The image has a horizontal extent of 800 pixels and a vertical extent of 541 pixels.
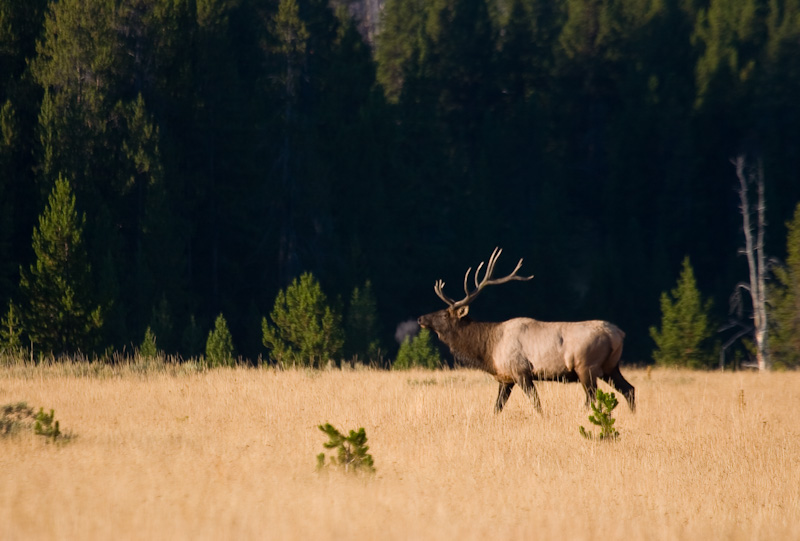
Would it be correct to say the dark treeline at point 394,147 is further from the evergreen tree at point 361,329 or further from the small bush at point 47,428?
the small bush at point 47,428

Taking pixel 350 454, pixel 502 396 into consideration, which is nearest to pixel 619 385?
pixel 502 396

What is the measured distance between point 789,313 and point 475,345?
18.9 metres

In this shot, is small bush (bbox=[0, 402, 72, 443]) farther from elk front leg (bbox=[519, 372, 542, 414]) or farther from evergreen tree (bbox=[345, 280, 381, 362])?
evergreen tree (bbox=[345, 280, 381, 362])

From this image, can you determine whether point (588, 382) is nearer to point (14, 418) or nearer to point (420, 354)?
point (14, 418)

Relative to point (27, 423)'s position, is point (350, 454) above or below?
below

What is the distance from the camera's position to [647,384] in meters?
17.7

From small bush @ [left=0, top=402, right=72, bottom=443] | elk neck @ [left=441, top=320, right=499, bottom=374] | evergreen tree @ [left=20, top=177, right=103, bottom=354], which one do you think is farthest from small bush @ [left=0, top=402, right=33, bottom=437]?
evergreen tree @ [left=20, top=177, right=103, bottom=354]

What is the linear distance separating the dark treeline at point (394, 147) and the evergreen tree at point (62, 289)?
4.44 feet

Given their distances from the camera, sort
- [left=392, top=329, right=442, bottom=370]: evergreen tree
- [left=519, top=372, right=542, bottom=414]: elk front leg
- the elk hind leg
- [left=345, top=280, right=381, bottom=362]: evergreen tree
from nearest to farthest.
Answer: [left=519, top=372, right=542, bottom=414]: elk front leg < the elk hind leg < [left=392, top=329, right=442, bottom=370]: evergreen tree < [left=345, top=280, right=381, bottom=362]: evergreen tree

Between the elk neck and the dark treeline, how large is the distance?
1550 centimetres

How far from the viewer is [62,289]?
25.7m

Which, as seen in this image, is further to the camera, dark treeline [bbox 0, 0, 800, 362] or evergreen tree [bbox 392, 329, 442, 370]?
dark treeline [bbox 0, 0, 800, 362]

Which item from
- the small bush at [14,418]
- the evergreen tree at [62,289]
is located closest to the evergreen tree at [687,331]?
the evergreen tree at [62,289]

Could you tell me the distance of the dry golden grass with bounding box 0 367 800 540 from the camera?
7.51 meters
